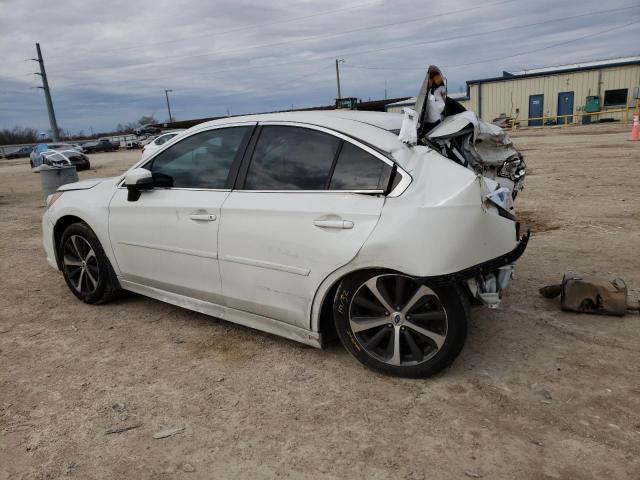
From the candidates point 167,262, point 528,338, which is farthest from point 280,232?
point 528,338

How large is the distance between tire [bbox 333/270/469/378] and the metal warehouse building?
34.2 m

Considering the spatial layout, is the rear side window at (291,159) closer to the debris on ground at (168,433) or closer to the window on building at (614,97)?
the debris on ground at (168,433)

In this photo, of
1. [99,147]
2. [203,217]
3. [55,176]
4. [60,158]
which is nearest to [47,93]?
[99,147]

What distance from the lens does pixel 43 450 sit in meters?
2.53

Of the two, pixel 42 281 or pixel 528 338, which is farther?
pixel 42 281

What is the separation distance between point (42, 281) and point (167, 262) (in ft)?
8.14

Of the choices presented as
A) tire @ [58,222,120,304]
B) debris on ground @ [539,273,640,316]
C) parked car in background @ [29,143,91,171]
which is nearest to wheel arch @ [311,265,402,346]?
debris on ground @ [539,273,640,316]

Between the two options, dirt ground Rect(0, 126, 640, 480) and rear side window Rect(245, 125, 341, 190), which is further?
rear side window Rect(245, 125, 341, 190)

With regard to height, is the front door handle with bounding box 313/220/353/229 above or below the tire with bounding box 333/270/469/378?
above

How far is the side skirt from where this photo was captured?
323cm

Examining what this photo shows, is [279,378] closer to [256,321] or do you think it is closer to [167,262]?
[256,321]

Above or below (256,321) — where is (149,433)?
below

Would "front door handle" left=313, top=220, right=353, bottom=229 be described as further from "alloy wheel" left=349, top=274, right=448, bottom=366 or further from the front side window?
the front side window

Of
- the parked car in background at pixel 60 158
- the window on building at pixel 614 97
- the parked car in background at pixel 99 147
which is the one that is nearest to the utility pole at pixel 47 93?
the parked car in background at pixel 99 147
